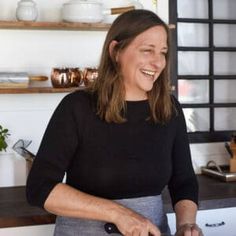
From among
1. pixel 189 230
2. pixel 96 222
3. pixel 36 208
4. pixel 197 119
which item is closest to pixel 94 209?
pixel 96 222

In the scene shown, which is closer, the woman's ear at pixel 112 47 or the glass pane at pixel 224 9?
the woman's ear at pixel 112 47

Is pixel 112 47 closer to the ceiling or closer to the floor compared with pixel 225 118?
closer to the ceiling

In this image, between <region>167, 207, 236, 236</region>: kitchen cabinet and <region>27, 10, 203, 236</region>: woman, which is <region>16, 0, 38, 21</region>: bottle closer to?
<region>27, 10, 203, 236</region>: woman

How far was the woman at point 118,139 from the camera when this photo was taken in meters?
1.40

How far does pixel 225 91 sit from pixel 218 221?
0.95 meters

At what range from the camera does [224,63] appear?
9.35ft

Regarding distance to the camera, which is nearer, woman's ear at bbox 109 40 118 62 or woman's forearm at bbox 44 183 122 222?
woman's forearm at bbox 44 183 122 222

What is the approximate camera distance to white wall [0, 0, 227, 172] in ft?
8.01

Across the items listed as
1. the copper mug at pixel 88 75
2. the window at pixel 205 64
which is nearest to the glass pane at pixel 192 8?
the window at pixel 205 64

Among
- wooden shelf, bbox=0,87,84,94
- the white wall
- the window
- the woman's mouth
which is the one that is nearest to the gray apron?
A: the woman's mouth

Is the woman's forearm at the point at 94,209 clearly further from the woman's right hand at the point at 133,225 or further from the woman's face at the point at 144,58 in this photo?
the woman's face at the point at 144,58

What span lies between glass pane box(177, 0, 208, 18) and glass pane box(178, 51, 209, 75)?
0.71 ft

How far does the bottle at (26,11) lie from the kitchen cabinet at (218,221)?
1187mm

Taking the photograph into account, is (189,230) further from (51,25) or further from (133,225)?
(51,25)
